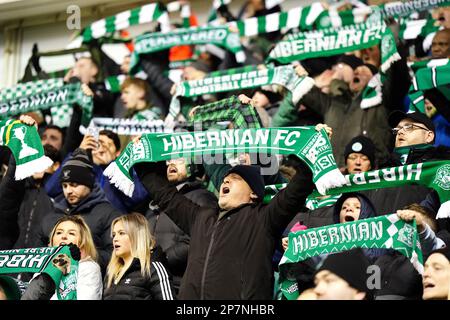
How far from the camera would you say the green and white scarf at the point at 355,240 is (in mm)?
8416

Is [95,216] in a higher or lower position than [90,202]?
lower

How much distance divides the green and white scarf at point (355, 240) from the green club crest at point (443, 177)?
2.33ft

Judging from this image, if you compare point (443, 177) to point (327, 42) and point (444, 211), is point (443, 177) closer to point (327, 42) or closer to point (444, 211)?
point (444, 211)

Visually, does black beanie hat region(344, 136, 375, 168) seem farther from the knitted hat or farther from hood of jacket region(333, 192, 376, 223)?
hood of jacket region(333, 192, 376, 223)

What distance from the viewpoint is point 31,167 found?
1016 cm

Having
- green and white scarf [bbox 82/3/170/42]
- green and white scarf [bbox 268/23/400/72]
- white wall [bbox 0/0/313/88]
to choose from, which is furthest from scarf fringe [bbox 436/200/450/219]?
white wall [bbox 0/0/313/88]

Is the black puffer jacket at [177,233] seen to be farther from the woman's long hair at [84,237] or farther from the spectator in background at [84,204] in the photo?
the woman's long hair at [84,237]

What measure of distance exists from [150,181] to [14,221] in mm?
1741

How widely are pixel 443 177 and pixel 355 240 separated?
1.00 metres

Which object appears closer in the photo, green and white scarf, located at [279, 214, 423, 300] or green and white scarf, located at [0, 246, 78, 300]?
green and white scarf, located at [279, 214, 423, 300]

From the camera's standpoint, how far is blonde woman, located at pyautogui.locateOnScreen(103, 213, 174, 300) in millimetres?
8984

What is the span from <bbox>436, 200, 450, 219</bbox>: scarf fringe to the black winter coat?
1.07 metres

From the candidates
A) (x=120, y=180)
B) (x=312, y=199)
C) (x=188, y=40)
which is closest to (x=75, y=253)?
(x=120, y=180)
